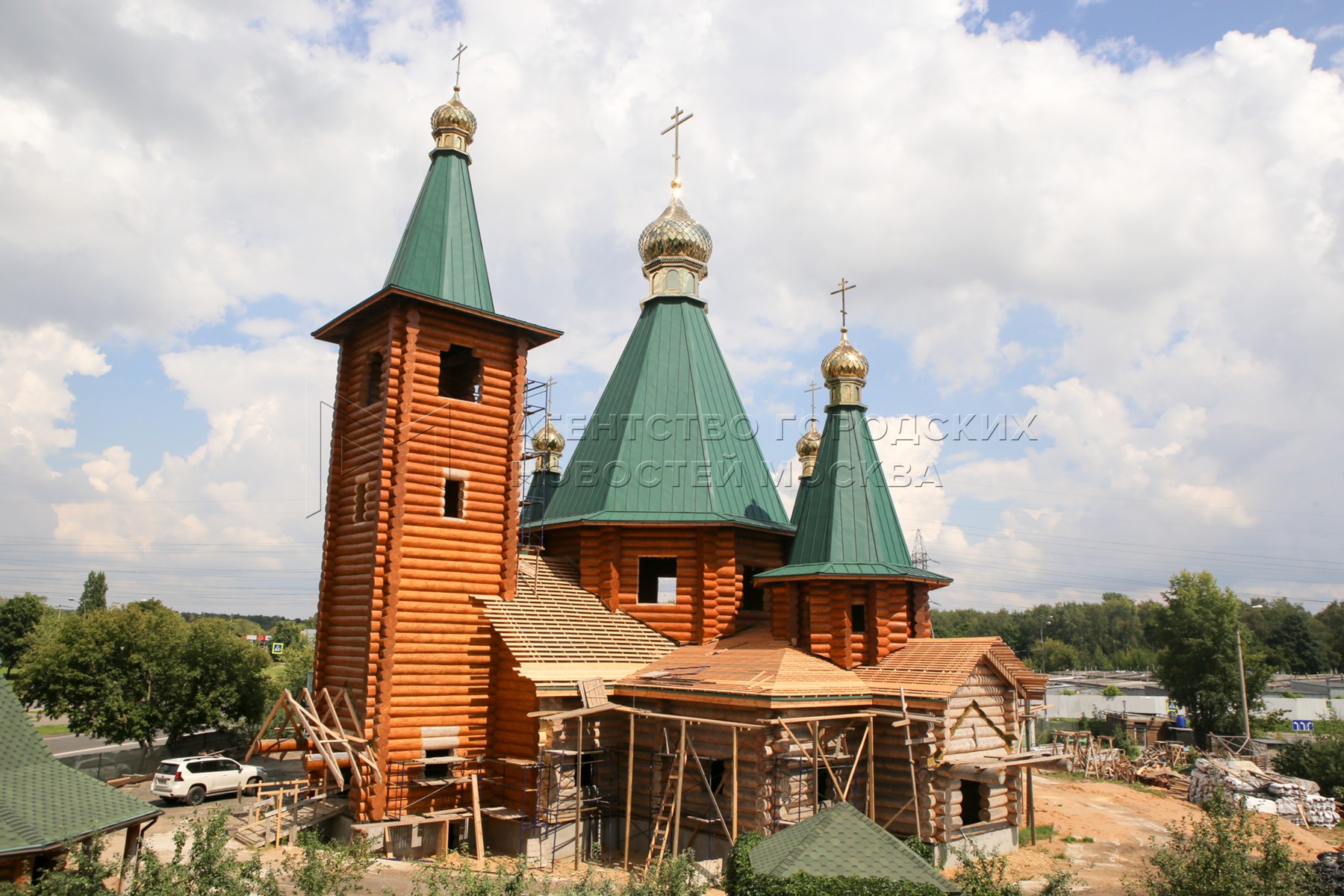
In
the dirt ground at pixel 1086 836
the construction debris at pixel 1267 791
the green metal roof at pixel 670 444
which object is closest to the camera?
the dirt ground at pixel 1086 836

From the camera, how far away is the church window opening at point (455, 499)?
1916 cm

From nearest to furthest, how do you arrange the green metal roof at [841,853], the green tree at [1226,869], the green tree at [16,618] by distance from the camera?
the green tree at [1226,869] < the green metal roof at [841,853] < the green tree at [16,618]

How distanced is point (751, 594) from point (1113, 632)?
370ft

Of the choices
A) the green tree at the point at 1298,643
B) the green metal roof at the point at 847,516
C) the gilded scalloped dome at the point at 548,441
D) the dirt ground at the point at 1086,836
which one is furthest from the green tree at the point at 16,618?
the green tree at the point at 1298,643

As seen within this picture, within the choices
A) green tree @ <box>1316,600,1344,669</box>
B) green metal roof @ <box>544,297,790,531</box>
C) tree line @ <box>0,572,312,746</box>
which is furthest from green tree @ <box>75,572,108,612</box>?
green tree @ <box>1316,600,1344,669</box>

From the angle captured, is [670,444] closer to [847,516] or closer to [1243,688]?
[847,516]

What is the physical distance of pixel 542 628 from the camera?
19.1m

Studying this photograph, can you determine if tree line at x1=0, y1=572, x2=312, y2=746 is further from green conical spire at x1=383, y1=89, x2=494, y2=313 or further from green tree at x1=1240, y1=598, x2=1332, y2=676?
green tree at x1=1240, y1=598, x2=1332, y2=676

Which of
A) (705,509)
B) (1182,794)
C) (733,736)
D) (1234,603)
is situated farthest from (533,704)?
(1234,603)

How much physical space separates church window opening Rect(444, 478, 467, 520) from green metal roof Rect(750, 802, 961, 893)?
10338 mm

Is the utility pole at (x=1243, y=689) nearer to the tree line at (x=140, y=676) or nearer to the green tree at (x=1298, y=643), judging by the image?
the tree line at (x=140, y=676)

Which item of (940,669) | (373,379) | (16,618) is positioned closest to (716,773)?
(940,669)

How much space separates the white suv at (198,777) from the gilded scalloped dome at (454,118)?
57.3 feet

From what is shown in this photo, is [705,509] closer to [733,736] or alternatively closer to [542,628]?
[542,628]
